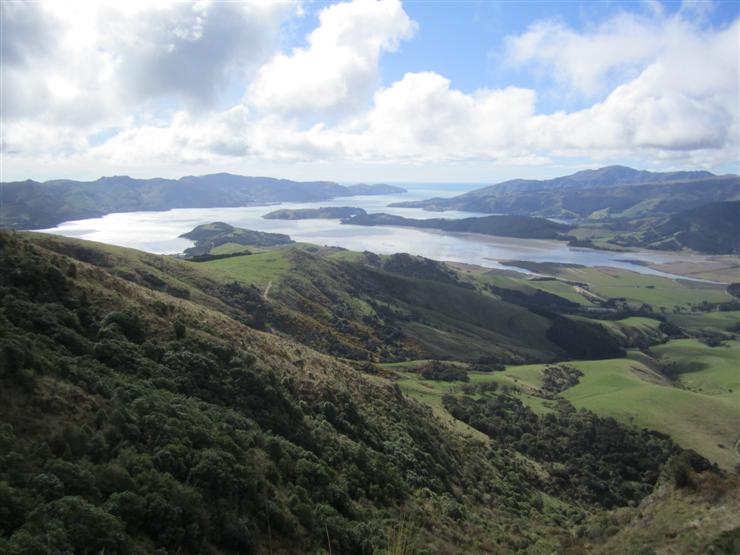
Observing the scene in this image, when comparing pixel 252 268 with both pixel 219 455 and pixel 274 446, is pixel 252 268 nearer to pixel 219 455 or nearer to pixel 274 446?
pixel 274 446

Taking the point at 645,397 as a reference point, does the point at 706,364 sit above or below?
below

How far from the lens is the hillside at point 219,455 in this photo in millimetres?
14133

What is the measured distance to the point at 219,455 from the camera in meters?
18.9

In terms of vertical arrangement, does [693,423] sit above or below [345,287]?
below

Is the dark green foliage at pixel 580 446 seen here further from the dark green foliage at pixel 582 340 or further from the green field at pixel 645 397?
the dark green foliage at pixel 582 340

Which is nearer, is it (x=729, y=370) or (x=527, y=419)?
(x=527, y=419)

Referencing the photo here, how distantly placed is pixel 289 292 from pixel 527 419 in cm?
6224

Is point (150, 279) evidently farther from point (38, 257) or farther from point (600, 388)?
point (600, 388)

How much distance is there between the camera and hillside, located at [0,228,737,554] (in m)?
14.1

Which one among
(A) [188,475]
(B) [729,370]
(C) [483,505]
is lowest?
(B) [729,370]

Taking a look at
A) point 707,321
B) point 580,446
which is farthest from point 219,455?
point 707,321

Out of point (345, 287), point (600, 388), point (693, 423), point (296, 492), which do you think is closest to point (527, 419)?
point (693, 423)

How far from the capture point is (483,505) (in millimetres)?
37281

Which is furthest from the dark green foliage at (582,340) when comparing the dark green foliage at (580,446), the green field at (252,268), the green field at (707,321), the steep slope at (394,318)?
the green field at (252,268)
